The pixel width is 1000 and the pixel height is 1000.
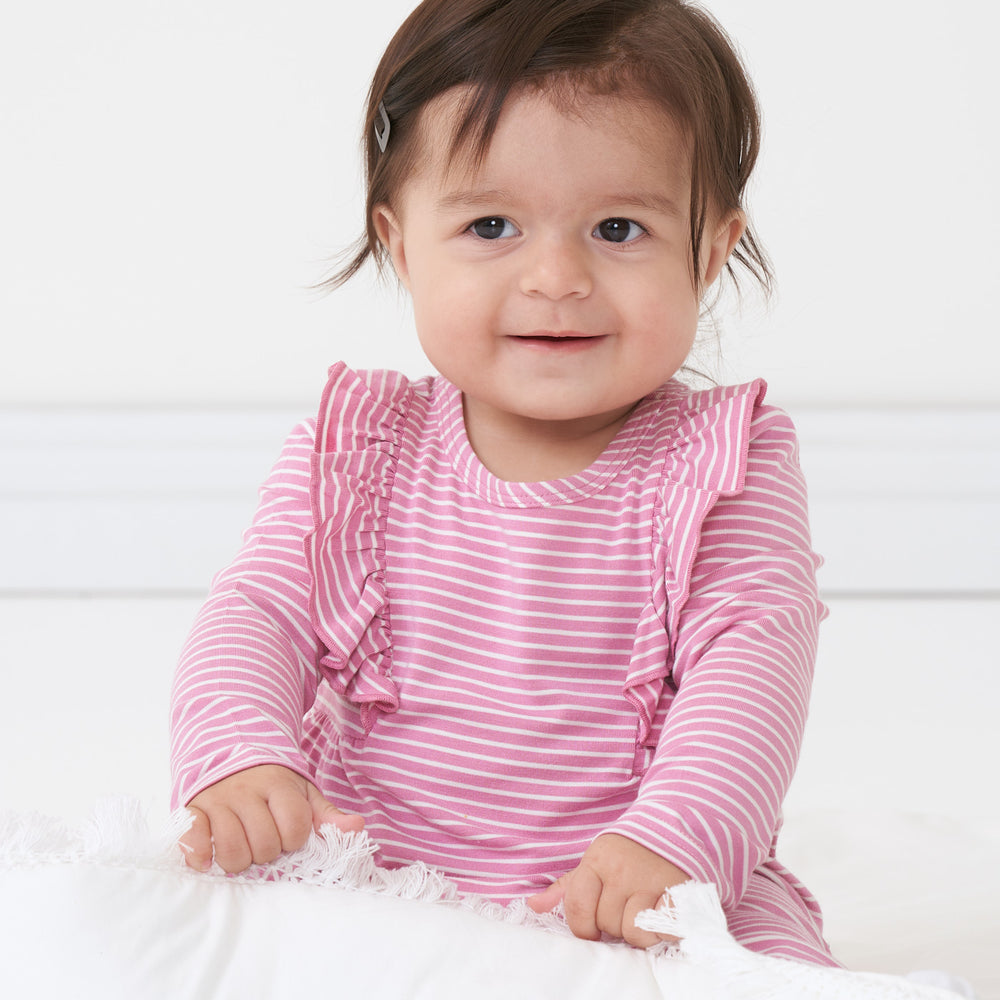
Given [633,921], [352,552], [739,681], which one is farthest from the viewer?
[352,552]

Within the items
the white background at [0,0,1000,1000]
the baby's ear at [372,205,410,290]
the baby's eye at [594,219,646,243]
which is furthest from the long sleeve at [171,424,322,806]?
the white background at [0,0,1000,1000]

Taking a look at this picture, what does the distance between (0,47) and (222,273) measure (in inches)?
16.1

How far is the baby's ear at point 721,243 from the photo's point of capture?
900 mm

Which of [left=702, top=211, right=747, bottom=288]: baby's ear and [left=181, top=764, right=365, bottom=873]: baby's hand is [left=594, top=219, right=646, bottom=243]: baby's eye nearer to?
[left=702, top=211, right=747, bottom=288]: baby's ear

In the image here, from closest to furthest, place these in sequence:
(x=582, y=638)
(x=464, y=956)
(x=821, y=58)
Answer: (x=464, y=956) < (x=582, y=638) < (x=821, y=58)

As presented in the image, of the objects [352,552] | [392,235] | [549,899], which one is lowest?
[549,899]

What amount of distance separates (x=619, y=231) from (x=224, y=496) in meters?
1.24

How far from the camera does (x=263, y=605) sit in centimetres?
89

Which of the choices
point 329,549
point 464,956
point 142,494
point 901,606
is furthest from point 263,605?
point 901,606

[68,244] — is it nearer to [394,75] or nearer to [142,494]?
[142,494]

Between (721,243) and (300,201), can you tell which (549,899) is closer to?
(721,243)

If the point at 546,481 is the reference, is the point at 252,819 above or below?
below

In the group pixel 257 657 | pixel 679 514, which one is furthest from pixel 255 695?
pixel 679 514

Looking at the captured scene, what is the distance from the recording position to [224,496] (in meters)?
1.99
